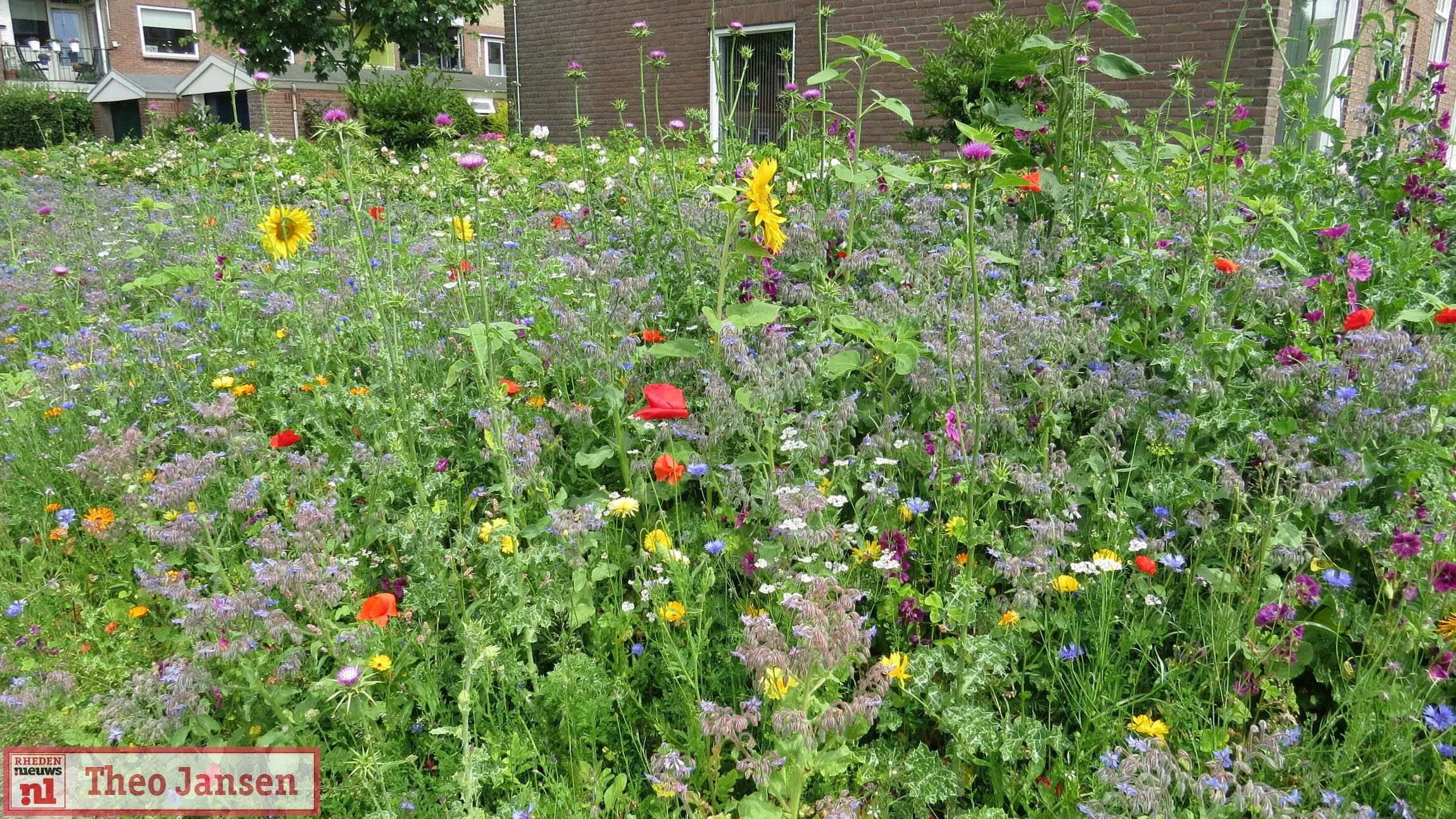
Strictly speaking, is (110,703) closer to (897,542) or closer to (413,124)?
(897,542)

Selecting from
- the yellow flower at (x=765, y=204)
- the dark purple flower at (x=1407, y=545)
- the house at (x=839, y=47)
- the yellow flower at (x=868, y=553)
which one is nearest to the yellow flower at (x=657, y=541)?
the yellow flower at (x=868, y=553)

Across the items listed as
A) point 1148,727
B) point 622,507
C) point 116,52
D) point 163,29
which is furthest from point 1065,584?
point 163,29

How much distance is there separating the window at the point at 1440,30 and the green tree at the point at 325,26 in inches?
587

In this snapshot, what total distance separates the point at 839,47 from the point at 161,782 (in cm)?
1271

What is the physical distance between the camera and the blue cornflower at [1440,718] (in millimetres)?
1325

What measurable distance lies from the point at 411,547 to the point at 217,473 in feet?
1.78

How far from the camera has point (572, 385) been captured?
8.63 ft

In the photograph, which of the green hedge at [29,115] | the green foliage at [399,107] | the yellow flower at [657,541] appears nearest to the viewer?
the yellow flower at [657,541]

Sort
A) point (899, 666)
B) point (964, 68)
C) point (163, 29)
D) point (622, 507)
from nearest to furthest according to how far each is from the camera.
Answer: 1. point (899, 666)
2. point (622, 507)
3. point (964, 68)
4. point (163, 29)

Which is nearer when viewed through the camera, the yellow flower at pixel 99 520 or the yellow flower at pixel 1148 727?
the yellow flower at pixel 1148 727

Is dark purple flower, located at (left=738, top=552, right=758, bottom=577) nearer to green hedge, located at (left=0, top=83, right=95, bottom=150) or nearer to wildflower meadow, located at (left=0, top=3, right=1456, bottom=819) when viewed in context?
wildflower meadow, located at (left=0, top=3, right=1456, bottom=819)

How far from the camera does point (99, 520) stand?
221cm

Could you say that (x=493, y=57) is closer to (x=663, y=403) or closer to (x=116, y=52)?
(x=116, y=52)

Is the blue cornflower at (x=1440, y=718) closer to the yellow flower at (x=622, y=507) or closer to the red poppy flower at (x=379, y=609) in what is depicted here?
the yellow flower at (x=622, y=507)
